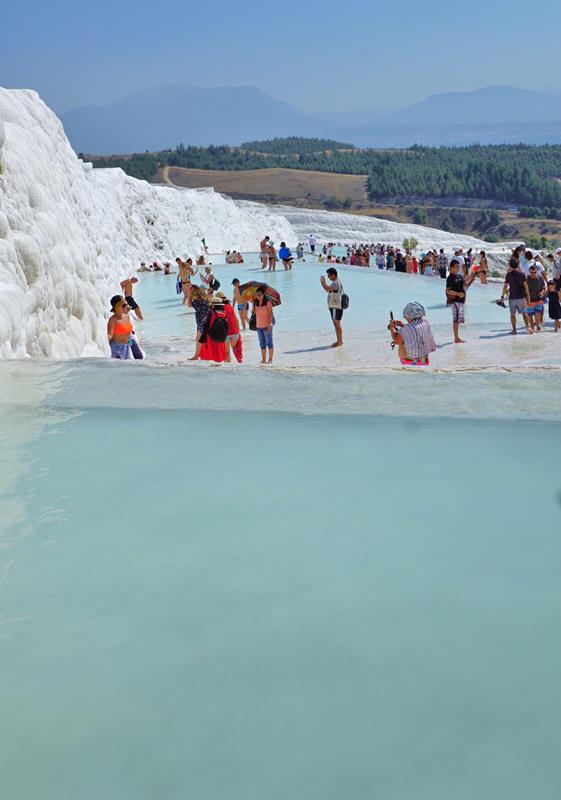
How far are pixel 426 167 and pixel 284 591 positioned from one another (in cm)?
15698

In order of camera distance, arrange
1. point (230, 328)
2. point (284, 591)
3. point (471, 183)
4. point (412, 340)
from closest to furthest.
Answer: point (284, 591) < point (412, 340) < point (230, 328) < point (471, 183)

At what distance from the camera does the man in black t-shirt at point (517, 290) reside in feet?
49.0

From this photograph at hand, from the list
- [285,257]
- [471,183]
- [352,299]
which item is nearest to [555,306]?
[352,299]

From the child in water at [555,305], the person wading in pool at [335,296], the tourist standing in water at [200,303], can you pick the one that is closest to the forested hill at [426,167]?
the child in water at [555,305]

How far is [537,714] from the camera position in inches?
129

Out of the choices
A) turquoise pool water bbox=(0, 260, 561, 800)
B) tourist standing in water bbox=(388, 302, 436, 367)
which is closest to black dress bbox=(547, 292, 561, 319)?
tourist standing in water bbox=(388, 302, 436, 367)

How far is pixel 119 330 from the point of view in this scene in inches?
415

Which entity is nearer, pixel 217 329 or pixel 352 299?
pixel 217 329

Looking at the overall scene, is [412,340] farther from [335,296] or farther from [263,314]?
[335,296]

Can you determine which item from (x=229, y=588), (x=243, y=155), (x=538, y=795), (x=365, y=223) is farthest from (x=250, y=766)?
(x=243, y=155)

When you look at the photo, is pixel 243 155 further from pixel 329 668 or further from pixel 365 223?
pixel 329 668

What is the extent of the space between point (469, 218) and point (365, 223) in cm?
3887

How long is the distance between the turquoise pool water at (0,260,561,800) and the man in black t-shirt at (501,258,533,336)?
8.22m

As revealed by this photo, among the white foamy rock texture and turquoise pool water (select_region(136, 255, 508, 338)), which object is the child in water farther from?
the white foamy rock texture
